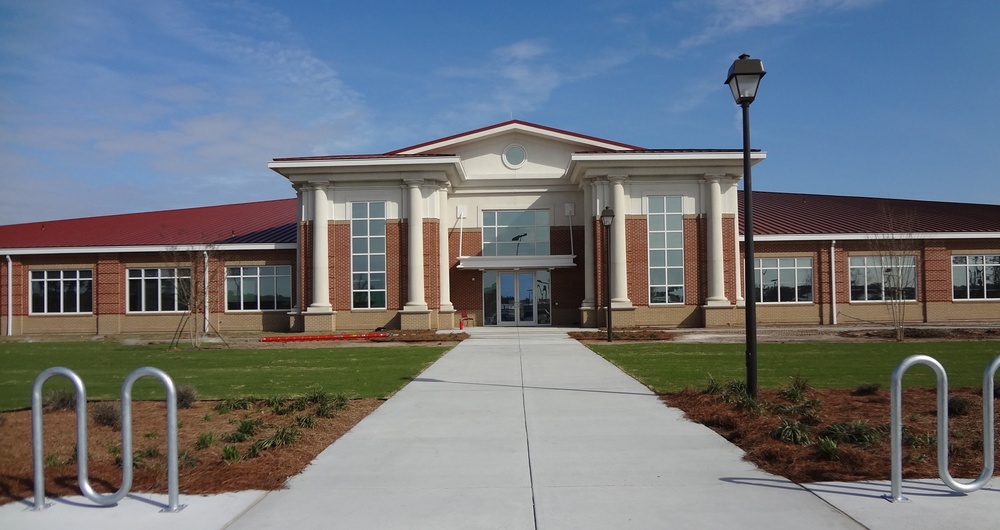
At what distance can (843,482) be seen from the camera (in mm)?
6020

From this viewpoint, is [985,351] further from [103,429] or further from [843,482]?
[103,429]

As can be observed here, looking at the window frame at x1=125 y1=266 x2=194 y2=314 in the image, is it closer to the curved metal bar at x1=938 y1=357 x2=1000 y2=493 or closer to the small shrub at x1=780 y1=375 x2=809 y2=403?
the small shrub at x1=780 y1=375 x2=809 y2=403

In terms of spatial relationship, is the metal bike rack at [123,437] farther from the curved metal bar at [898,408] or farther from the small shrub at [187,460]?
the curved metal bar at [898,408]

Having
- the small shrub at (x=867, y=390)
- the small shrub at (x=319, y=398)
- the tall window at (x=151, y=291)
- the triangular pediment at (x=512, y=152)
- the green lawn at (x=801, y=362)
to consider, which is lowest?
the green lawn at (x=801, y=362)

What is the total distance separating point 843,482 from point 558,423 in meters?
3.56

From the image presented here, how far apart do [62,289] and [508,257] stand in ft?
70.0

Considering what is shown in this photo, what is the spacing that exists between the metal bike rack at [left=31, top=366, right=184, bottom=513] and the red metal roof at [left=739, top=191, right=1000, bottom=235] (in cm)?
3145

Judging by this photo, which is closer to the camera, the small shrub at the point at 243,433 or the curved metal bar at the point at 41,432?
the curved metal bar at the point at 41,432

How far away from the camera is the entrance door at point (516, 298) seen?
3447 cm

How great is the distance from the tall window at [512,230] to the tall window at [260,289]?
378 inches

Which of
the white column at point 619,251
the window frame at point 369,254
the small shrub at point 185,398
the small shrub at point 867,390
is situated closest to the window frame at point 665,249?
the white column at point 619,251

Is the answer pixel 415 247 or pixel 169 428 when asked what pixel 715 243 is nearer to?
pixel 415 247

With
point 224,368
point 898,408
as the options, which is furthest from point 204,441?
point 224,368

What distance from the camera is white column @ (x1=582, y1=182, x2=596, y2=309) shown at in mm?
32188
